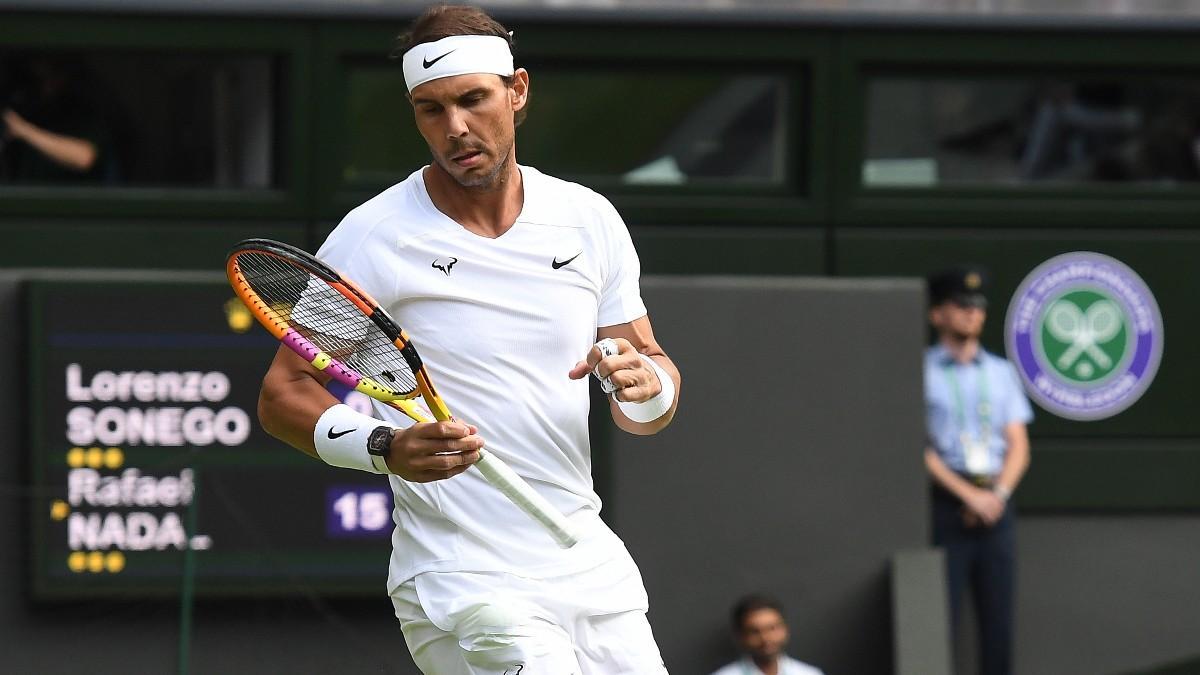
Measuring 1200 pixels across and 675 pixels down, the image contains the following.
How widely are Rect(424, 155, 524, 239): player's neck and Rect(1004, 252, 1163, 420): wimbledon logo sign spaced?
16.3 ft

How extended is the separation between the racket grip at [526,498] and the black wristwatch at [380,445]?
17 cm

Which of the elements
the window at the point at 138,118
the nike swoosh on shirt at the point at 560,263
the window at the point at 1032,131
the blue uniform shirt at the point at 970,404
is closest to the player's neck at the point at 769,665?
the blue uniform shirt at the point at 970,404

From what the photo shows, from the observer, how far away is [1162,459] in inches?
339

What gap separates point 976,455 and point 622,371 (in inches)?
183

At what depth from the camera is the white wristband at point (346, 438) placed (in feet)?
11.9

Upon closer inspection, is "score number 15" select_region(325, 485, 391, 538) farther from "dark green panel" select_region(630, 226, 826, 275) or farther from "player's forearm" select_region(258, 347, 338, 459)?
"player's forearm" select_region(258, 347, 338, 459)

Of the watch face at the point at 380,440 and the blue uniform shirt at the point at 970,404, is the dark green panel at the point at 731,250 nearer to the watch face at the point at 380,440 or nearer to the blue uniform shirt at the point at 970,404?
the blue uniform shirt at the point at 970,404

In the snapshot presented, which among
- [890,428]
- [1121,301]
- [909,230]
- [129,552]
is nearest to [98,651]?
[129,552]

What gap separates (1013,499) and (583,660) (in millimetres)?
4952

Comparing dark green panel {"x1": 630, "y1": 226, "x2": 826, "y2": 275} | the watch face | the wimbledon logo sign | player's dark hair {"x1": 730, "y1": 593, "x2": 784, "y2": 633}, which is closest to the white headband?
the watch face

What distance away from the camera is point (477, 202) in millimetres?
3885

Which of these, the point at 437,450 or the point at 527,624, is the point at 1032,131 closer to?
the point at 527,624

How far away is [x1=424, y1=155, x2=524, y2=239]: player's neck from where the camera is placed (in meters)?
3.87

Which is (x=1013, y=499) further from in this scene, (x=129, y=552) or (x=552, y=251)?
(x=552, y=251)
